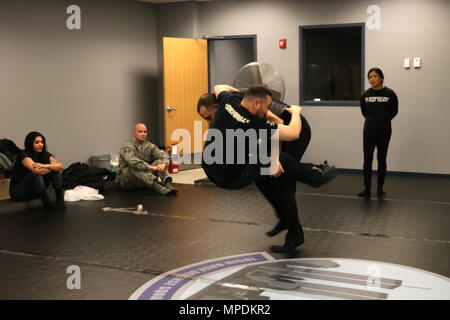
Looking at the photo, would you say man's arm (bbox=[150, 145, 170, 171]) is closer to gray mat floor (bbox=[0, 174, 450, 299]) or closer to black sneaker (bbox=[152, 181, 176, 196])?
black sneaker (bbox=[152, 181, 176, 196])

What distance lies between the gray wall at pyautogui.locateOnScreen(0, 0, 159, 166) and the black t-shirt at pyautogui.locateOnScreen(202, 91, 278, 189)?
13.2ft

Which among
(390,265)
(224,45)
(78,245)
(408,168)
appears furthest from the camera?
(224,45)

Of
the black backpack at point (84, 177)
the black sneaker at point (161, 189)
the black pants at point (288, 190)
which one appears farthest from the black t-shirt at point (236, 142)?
the black backpack at point (84, 177)

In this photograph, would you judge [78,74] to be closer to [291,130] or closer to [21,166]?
[21,166]

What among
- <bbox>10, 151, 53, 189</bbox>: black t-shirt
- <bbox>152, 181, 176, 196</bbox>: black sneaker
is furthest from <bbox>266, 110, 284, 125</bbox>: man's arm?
<bbox>10, 151, 53, 189</bbox>: black t-shirt

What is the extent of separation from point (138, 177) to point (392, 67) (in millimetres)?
3808

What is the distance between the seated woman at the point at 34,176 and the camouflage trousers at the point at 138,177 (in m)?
1.07

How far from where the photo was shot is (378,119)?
650cm

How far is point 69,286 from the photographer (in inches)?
146

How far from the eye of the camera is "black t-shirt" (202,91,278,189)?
392 cm

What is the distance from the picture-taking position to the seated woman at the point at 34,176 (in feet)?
20.0

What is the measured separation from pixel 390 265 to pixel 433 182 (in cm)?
373
